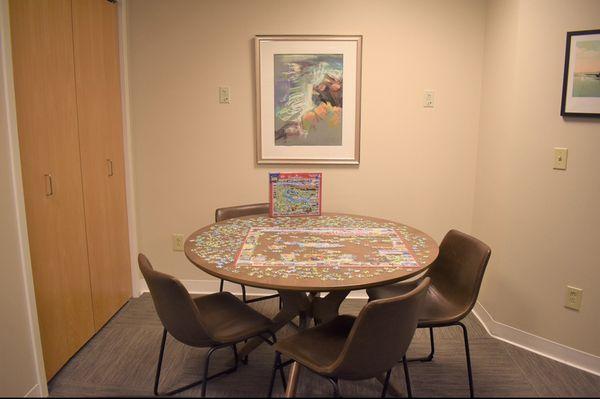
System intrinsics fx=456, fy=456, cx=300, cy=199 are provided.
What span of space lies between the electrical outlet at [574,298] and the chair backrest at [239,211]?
6.10 feet

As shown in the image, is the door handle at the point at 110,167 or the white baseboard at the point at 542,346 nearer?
the white baseboard at the point at 542,346

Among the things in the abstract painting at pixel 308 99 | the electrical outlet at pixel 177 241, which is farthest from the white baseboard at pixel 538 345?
the electrical outlet at pixel 177 241

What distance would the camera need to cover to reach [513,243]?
273 cm

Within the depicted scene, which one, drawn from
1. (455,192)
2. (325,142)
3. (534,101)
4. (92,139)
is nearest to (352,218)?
(325,142)

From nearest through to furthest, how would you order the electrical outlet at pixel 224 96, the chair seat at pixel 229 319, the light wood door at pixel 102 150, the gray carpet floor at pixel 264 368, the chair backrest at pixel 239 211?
the chair seat at pixel 229 319 < the gray carpet floor at pixel 264 368 < the light wood door at pixel 102 150 < the chair backrest at pixel 239 211 < the electrical outlet at pixel 224 96

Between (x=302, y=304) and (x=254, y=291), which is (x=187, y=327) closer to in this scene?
(x=302, y=304)

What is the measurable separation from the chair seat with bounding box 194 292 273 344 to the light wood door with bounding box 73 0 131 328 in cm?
94

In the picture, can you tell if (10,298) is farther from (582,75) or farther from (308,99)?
(582,75)

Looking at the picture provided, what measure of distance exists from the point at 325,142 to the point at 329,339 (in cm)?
167

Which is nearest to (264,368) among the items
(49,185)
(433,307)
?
(433,307)

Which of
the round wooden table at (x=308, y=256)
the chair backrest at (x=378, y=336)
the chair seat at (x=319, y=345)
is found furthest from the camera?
the round wooden table at (x=308, y=256)

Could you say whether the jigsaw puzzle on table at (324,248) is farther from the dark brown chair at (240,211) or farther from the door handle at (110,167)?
the door handle at (110,167)

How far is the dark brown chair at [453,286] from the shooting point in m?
2.12

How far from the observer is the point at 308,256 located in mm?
2102
